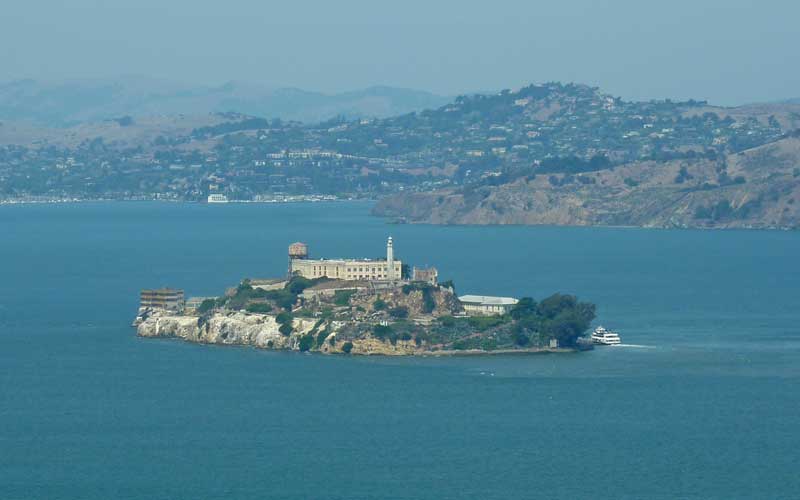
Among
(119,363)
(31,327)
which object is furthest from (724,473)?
(31,327)

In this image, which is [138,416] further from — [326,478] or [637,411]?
[637,411]

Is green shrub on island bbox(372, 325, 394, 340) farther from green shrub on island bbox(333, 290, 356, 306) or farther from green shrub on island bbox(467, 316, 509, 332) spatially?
green shrub on island bbox(333, 290, 356, 306)

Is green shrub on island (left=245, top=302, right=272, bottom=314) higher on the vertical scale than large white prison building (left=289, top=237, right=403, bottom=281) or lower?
lower

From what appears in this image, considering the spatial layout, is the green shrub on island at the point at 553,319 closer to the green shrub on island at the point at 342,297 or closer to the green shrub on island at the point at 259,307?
Result: the green shrub on island at the point at 342,297

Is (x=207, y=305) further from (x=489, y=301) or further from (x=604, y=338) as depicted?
(x=604, y=338)

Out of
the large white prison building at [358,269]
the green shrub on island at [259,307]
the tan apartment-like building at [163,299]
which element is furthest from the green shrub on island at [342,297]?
the tan apartment-like building at [163,299]

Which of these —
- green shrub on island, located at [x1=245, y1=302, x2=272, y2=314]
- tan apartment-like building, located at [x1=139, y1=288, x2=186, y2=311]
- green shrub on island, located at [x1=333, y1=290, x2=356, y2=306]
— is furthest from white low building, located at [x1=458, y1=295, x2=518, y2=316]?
tan apartment-like building, located at [x1=139, y1=288, x2=186, y2=311]

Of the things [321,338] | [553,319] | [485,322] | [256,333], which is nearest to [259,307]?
[256,333]
